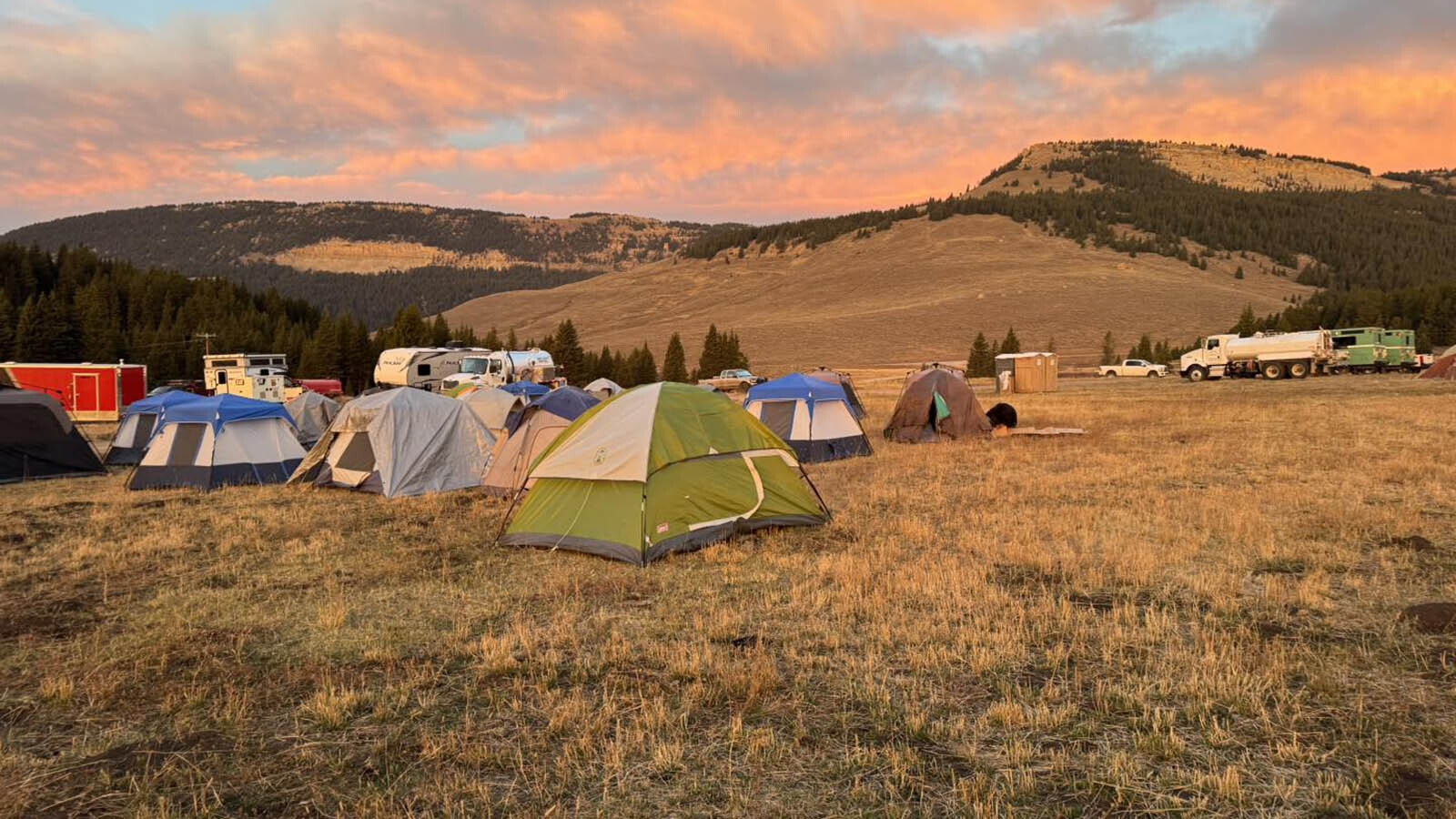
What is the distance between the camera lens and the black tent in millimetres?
16188

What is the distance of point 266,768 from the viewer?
4586mm

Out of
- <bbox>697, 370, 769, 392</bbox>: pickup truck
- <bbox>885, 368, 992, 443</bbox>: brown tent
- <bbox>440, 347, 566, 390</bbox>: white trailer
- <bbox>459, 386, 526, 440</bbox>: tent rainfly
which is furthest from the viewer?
<bbox>697, 370, 769, 392</bbox>: pickup truck

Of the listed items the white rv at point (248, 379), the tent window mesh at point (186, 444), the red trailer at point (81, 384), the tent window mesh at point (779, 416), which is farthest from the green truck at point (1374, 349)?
the red trailer at point (81, 384)

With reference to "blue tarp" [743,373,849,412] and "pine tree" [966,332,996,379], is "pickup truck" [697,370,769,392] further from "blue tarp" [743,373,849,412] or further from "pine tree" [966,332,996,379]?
"blue tarp" [743,373,849,412]

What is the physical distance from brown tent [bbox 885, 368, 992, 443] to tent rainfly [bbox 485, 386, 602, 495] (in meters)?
10.5

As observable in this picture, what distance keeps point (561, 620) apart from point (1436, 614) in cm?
784

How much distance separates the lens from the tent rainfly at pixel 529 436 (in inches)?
557

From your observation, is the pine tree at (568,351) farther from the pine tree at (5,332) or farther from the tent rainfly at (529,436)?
the tent rainfly at (529,436)

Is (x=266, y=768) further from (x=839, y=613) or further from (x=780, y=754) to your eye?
(x=839, y=613)

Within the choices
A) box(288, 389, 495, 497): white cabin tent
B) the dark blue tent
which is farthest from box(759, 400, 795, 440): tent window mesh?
box(288, 389, 495, 497): white cabin tent

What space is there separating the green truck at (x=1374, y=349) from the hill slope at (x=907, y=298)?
29322mm

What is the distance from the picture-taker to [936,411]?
2166 cm

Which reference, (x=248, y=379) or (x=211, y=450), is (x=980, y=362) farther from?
(x=211, y=450)

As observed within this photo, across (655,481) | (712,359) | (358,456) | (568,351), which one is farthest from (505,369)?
(655,481)
